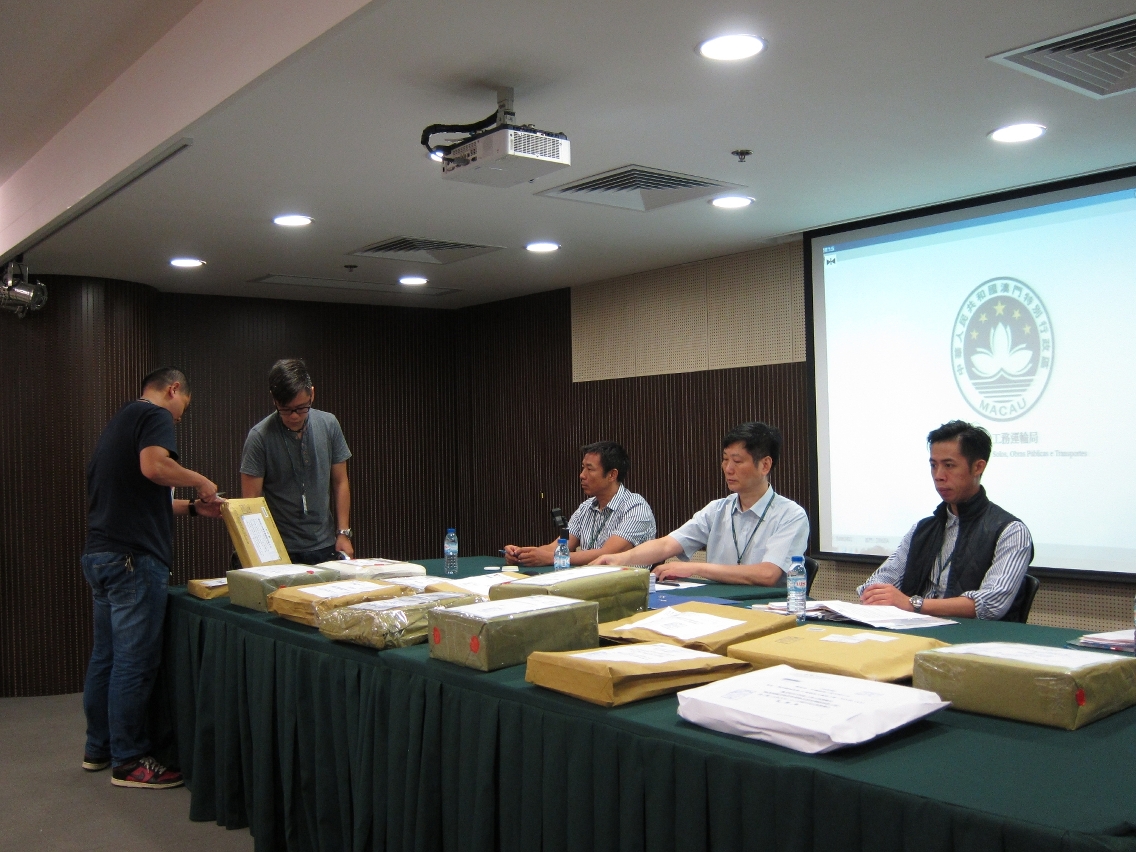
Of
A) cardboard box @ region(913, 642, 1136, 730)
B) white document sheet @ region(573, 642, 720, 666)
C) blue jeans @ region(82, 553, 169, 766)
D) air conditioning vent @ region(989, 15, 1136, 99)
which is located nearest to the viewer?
cardboard box @ region(913, 642, 1136, 730)

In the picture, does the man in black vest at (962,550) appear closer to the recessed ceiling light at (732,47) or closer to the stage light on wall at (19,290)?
the recessed ceiling light at (732,47)

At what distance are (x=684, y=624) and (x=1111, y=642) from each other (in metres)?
0.99

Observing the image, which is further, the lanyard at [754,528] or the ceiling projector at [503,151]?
the lanyard at [754,528]

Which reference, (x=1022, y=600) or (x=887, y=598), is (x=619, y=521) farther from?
(x=1022, y=600)

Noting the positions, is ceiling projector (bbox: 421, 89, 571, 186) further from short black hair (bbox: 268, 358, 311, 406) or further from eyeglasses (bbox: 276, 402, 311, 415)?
eyeglasses (bbox: 276, 402, 311, 415)

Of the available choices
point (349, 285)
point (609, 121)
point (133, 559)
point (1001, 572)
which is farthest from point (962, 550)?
point (349, 285)

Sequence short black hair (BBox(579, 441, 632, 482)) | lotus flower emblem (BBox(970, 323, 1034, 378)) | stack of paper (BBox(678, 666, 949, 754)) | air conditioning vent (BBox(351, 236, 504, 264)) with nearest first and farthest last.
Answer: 1. stack of paper (BBox(678, 666, 949, 754))
2. short black hair (BBox(579, 441, 632, 482))
3. lotus flower emblem (BBox(970, 323, 1034, 378))
4. air conditioning vent (BBox(351, 236, 504, 264))

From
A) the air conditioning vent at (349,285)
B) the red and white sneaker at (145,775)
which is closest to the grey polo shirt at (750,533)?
the red and white sneaker at (145,775)

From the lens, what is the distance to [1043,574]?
4.52 m

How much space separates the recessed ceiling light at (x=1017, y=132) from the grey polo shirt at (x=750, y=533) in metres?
1.58

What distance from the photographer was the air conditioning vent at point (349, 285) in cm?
629

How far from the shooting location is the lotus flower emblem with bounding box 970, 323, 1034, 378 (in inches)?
181

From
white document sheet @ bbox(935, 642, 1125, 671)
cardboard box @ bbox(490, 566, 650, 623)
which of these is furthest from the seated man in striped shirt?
white document sheet @ bbox(935, 642, 1125, 671)

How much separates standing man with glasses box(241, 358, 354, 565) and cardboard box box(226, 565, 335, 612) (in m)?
0.85
